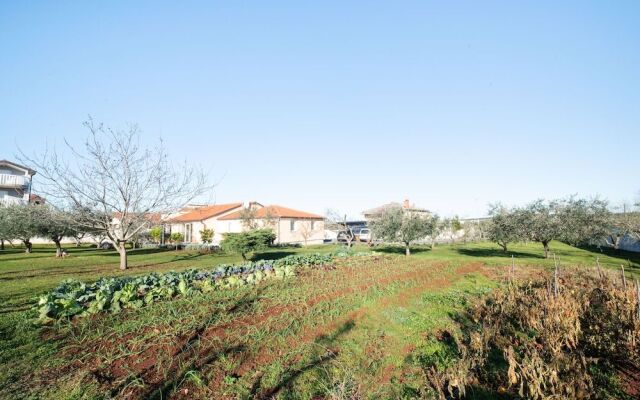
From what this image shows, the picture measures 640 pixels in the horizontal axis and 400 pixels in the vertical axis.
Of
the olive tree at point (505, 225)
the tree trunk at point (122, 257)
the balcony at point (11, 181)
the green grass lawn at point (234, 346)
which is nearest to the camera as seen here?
the green grass lawn at point (234, 346)

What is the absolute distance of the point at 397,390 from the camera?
190 inches

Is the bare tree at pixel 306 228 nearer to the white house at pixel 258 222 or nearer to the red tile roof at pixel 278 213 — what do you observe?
the white house at pixel 258 222

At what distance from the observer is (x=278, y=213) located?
129 feet

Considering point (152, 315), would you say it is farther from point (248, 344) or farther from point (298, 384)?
point (298, 384)

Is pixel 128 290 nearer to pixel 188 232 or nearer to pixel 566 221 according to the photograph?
pixel 566 221

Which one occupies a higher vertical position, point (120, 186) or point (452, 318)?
point (120, 186)

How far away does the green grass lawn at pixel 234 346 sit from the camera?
14.8ft

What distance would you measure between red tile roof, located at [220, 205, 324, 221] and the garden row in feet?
81.2

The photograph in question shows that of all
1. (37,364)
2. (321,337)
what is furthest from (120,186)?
(321,337)

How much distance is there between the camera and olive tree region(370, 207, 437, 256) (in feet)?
79.4

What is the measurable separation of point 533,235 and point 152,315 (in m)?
22.8

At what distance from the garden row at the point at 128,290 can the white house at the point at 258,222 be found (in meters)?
24.8

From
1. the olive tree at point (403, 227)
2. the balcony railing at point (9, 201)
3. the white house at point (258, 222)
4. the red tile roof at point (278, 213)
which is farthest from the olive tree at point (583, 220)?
the balcony railing at point (9, 201)

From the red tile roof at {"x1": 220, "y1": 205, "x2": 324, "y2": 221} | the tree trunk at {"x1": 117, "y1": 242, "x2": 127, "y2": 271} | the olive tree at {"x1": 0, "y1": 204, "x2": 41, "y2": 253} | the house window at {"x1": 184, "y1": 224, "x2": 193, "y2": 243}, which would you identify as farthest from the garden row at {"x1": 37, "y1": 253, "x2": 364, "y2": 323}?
the house window at {"x1": 184, "y1": 224, "x2": 193, "y2": 243}
